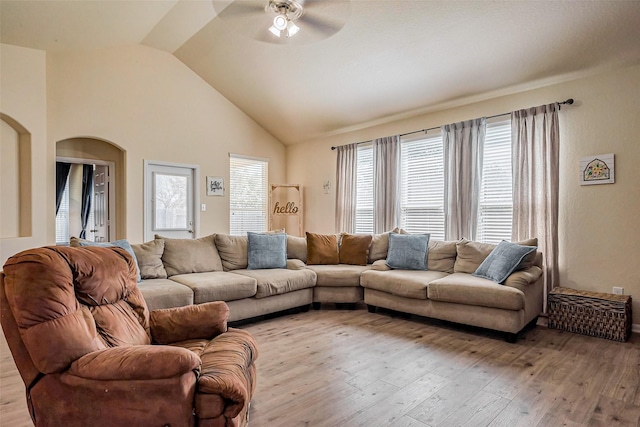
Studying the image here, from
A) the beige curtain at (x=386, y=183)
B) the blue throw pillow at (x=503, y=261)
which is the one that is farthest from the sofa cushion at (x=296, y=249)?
the blue throw pillow at (x=503, y=261)

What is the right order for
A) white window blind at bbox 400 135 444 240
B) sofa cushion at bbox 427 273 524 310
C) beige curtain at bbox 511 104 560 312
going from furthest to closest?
white window blind at bbox 400 135 444 240
beige curtain at bbox 511 104 560 312
sofa cushion at bbox 427 273 524 310

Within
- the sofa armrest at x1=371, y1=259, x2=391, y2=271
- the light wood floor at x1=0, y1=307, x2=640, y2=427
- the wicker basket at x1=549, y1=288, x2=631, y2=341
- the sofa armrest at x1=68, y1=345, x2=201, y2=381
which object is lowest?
the light wood floor at x1=0, y1=307, x2=640, y2=427

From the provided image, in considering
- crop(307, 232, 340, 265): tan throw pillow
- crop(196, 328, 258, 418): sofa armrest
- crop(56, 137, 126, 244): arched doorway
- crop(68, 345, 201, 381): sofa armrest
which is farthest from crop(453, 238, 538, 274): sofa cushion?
crop(56, 137, 126, 244): arched doorway

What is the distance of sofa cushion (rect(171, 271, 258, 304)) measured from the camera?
340 centimetres

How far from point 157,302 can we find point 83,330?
1.70 m

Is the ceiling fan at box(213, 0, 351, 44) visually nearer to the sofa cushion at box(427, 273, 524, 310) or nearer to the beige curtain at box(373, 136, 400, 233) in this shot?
the beige curtain at box(373, 136, 400, 233)

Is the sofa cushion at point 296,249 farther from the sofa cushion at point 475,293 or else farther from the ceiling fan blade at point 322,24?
the ceiling fan blade at point 322,24

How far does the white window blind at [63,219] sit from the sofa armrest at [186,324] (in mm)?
6327

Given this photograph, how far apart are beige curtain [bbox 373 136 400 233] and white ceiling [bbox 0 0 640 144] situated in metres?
0.48

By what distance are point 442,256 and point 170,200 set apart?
166 inches

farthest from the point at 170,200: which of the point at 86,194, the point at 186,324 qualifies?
the point at 186,324

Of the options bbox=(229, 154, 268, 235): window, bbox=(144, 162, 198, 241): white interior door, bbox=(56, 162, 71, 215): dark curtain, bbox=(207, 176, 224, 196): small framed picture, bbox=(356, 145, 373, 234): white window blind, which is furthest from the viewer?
bbox=(56, 162, 71, 215): dark curtain

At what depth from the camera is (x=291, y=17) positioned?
288 cm

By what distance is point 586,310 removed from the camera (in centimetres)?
337
